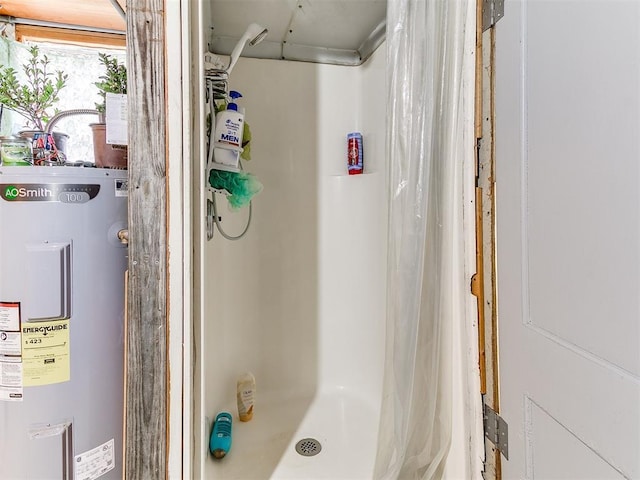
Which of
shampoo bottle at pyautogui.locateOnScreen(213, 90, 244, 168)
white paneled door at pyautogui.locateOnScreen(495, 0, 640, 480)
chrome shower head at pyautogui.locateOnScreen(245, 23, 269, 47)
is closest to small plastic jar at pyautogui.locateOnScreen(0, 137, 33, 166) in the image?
shampoo bottle at pyautogui.locateOnScreen(213, 90, 244, 168)

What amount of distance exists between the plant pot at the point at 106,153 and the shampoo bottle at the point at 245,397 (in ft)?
3.71

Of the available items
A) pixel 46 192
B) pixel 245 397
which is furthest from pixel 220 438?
pixel 46 192

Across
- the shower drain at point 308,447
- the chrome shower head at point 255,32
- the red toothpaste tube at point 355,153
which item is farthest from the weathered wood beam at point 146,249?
the red toothpaste tube at point 355,153

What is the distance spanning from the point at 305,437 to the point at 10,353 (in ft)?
3.71

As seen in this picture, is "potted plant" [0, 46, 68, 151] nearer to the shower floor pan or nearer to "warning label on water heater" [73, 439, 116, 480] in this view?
"warning label on water heater" [73, 439, 116, 480]

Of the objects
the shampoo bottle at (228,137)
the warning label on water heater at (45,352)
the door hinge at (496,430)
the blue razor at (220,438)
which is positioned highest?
the shampoo bottle at (228,137)

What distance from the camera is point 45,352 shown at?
0.73 meters

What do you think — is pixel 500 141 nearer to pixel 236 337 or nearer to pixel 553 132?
pixel 553 132

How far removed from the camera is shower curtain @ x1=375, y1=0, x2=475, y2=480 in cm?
100

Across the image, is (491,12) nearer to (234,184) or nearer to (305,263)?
(234,184)

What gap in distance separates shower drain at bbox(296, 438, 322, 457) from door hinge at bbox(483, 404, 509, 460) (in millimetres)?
709

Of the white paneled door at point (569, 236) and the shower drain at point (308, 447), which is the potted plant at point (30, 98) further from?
the shower drain at point (308, 447)

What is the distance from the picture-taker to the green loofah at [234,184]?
1.15 meters

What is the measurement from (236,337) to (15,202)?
3.83ft
